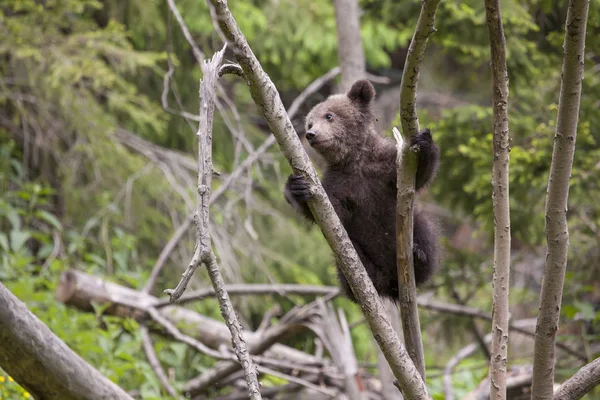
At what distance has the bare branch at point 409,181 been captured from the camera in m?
2.63

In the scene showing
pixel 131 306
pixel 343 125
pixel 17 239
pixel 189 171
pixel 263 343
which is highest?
pixel 189 171

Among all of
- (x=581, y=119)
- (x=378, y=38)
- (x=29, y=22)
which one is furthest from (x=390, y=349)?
(x=378, y=38)

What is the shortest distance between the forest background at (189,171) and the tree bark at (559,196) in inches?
90.4

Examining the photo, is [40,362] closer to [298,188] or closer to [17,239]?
[298,188]

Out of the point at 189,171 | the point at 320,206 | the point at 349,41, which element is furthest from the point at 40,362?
the point at 189,171

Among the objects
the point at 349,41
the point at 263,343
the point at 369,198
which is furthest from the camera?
the point at 349,41

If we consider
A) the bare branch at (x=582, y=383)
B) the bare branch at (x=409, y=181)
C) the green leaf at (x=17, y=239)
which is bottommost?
the bare branch at (x=582, y=383)

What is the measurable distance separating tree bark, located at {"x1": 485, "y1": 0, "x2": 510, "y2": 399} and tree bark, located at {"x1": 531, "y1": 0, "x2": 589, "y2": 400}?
17cm

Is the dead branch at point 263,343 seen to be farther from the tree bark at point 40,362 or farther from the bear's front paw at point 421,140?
the bear's front paw at point 421,140

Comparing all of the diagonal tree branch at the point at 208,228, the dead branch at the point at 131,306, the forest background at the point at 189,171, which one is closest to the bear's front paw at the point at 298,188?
the diagonal tree branch at the point at 208,228

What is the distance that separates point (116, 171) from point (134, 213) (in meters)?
0.46

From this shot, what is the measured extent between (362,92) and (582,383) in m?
1.91

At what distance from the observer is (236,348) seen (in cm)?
255

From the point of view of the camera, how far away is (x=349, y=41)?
20.7ft
